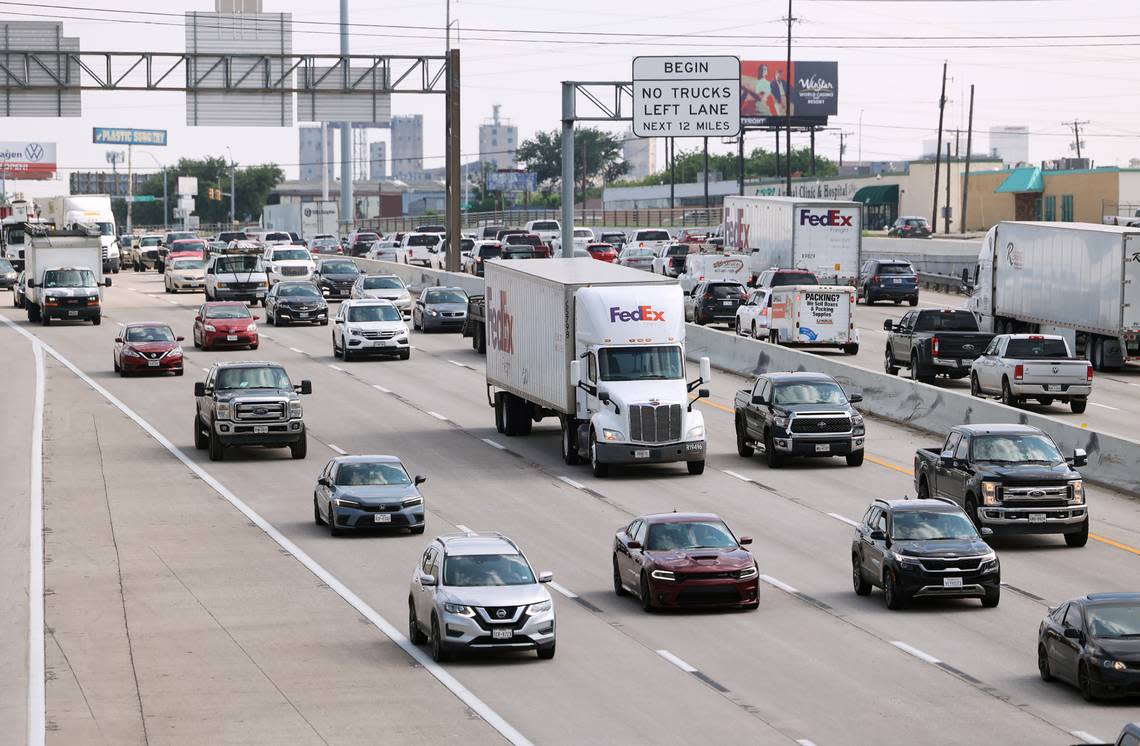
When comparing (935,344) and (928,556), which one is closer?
(928,556)

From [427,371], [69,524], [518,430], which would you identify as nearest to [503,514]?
[69,524]

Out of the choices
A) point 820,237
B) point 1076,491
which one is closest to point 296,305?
point 820,237

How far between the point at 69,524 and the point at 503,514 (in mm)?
7574

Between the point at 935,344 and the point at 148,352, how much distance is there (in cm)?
2221

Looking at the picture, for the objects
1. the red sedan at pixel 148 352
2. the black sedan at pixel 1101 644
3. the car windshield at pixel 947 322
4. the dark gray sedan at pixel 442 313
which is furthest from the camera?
the dark gray sedan at pixel 442 313

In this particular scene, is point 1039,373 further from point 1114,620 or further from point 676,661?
point 1114,620

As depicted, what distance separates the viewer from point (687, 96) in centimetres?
5622

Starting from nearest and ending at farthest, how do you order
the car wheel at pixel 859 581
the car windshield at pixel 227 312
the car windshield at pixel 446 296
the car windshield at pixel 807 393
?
the car wheel at pixel 859 581 < the car windshield at pixel 807 393 < the car windshield at pixel 227 312 < the car windshield at pixel 446 296

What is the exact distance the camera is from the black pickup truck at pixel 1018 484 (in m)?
29.3

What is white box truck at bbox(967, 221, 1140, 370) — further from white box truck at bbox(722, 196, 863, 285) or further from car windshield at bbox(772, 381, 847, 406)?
car windshield at bbox(772, 381, 847, 406)

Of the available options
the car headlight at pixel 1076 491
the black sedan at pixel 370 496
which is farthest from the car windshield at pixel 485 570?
the car headlight at pixel 1076 491

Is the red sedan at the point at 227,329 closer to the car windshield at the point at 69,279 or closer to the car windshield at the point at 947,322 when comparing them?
the car windshield at the point at 69,279

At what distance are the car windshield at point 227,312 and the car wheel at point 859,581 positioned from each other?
120ft

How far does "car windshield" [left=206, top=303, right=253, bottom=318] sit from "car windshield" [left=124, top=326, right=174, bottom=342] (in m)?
4.65
